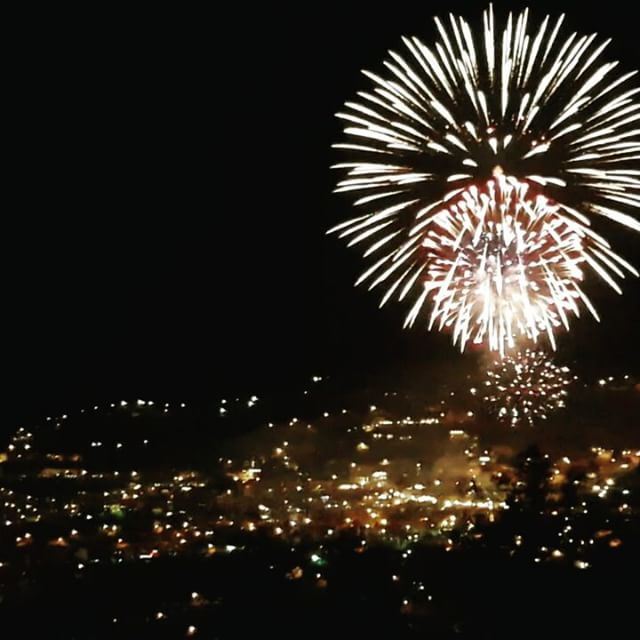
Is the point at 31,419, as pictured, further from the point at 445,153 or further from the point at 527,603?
the point at 527,603

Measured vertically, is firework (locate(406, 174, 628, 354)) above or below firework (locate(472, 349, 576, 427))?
above

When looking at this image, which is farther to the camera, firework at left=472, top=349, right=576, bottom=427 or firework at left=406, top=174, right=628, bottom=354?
firework at left=406, top=174, right=628, bottom=354

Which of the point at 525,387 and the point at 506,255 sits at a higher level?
the point at 506,255

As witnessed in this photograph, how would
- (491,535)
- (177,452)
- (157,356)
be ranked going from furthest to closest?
(157,356) → (177,452) → (491,535)

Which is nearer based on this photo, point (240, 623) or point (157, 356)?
point (240, 623)

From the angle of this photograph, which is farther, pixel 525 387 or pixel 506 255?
pixel 525 387

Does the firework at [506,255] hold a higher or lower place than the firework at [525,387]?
higher

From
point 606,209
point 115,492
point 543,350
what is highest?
point 606,209

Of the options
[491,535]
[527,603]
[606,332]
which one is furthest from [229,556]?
[606,332]
